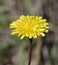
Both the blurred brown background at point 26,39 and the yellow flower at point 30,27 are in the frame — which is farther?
the blurred brown background at point 26,39

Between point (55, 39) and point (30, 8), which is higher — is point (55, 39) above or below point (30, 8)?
below

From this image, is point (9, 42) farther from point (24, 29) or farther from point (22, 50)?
point (24, 29)

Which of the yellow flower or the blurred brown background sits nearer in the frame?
the yellow flower

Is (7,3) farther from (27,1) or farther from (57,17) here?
(57,17)

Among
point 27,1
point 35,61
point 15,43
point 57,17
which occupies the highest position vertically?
point 27,1

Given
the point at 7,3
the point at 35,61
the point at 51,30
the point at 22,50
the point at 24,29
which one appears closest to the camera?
the point at 24,29

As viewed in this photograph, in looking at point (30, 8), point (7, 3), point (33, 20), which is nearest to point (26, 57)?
point (30, 8)

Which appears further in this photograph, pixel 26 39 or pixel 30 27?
pixel 26 39

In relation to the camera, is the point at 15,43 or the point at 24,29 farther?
the point at 15,43

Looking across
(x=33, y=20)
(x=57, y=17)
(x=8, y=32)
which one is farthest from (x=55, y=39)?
(x=33, y=20)

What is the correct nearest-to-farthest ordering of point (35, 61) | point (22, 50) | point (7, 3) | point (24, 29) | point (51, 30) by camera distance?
1. point (24, 29)
2. point (35, 61)
3. point (22, 50)
4. point (51, 30)
5. point (7, 3)
